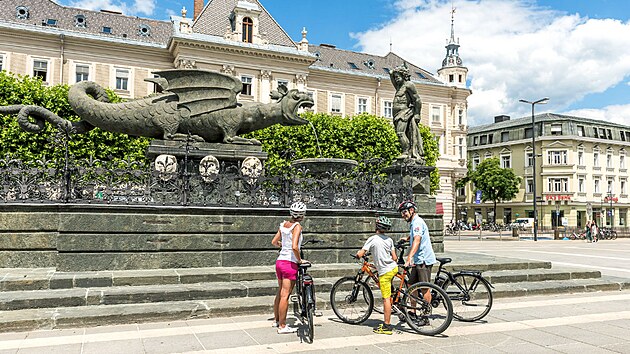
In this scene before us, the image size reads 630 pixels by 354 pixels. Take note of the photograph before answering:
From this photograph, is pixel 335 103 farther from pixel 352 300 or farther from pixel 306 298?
pixel 306 298

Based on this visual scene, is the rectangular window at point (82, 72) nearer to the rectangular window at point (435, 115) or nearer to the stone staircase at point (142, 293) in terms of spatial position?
the rectangular window at point (435, 115)

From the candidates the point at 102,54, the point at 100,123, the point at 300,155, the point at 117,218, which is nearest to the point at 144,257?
the point at 117,218

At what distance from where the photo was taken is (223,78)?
1216 centimetres

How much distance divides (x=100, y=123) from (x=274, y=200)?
4.49 metres

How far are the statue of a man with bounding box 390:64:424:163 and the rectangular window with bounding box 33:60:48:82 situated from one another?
34.1 m

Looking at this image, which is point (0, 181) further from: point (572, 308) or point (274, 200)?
point (572, 308)

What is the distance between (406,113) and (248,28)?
33.7 m

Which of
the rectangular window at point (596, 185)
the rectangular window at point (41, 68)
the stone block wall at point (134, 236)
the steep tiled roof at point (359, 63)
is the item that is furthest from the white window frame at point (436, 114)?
the stone block wall at point (134, 236)

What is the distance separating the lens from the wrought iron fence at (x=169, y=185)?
9.48 metres

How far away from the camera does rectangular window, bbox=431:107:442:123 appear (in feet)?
177

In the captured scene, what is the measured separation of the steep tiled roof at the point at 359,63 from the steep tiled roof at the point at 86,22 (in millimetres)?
15533

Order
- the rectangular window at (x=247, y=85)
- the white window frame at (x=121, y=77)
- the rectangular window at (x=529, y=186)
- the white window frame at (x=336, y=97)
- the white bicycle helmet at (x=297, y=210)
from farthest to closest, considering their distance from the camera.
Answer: the rectangular window at (x=529, y=186), the white window frame at (x=336, y=97), the rectangular window at (x=247, y=85), the white window frame at (x=121, y=77), the white bicycle helmet at (x=297, y=210)

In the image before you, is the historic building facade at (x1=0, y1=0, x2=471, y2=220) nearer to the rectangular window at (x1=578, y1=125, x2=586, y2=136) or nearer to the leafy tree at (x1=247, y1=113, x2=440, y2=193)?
the leafy tree at (x1=247, y1=113, x2=440, y2=193)

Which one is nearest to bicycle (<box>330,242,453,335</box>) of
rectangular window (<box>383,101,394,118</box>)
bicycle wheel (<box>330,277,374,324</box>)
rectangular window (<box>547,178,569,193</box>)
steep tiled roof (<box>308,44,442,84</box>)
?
bicycle wheel (<box>330,277,374,324</box>)
